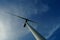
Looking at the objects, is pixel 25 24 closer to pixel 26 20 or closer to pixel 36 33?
pixel 26 20

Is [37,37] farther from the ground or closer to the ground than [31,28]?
closer to the ground

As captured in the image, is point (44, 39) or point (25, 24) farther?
point (25, 24)

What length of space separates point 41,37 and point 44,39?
2.23 metres

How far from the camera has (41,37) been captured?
369ft

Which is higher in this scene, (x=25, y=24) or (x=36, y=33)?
(x=25, y=24)

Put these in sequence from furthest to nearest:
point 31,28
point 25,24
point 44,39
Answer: point 25,24
point 31,28
point 44,39

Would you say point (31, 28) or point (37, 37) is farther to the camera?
point (31, 28)

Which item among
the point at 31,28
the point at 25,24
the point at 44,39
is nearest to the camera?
the point at 44,39

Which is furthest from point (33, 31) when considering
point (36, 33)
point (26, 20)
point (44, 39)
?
point (26, 20)

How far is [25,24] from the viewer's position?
134375mm

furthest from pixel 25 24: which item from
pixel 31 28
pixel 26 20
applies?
pixel 31 28

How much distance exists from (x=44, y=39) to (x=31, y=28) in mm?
13320

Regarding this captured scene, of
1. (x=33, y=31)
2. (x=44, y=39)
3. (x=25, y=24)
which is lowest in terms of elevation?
(x=44, y=39)

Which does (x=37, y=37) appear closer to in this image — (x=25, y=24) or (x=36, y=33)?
(x=36, y=33)
